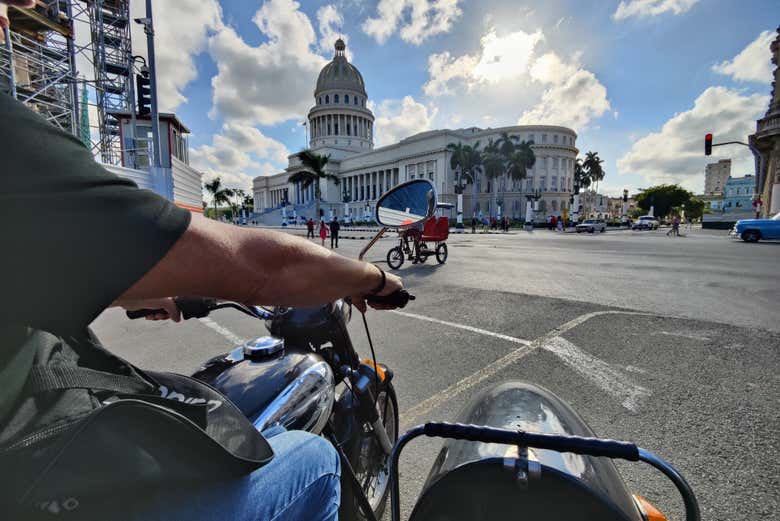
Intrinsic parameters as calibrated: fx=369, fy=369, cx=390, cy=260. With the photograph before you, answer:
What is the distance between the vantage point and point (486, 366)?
3.63 m

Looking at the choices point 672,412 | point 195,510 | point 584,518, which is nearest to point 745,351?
point 672,412

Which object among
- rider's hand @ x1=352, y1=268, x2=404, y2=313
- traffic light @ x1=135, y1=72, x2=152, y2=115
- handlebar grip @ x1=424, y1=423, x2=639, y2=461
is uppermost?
traffic light @ x1=135, y1=72, x2=152, y2=115

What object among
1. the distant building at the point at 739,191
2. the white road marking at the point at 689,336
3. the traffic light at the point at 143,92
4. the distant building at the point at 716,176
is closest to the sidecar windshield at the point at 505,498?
the white road marking at the point at 689,336

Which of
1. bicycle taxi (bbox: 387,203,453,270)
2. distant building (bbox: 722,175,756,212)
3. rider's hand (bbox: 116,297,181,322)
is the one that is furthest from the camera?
distant building (bbox: 722,175,756,212)

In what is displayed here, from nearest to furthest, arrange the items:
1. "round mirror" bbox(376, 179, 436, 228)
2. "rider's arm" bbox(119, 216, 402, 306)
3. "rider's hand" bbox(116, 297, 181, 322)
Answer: "rider's arm" bbox(119, 216, 402, 306) < "rider's hand" bbox(116, 297, 181, 322) < "round mirror" bbox(376, 179, 436, 228)

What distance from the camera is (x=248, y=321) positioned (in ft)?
18.6

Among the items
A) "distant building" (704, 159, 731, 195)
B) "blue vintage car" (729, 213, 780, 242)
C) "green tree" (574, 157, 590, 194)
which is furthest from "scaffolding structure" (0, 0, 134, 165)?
"distant building" (704, 159, 731, 195)

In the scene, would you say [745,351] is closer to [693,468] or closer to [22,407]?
[693,468]

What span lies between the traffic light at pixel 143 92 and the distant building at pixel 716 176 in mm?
172756

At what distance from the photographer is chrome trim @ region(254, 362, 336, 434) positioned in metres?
1.31

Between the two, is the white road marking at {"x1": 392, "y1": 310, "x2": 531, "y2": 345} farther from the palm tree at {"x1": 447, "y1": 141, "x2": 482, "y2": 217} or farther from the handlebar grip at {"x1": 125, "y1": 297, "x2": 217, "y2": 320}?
the palm tree at {"x1": 447, "y1": 141, "x2": 482, "y2": 217}

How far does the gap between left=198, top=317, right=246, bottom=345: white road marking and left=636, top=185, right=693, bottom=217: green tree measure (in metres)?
91.8

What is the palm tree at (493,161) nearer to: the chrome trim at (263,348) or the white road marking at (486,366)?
the white road marking at (486,366)

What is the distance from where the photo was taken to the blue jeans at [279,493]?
0.79 m
